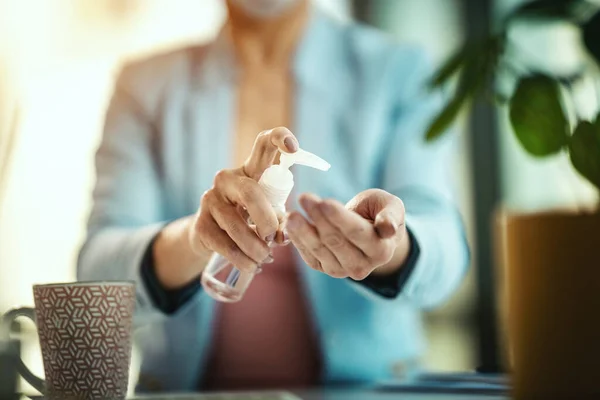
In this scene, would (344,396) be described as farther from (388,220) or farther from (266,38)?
(266,38)

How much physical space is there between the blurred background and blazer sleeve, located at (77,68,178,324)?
41 cm

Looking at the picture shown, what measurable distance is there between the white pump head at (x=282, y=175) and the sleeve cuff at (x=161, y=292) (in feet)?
0.83

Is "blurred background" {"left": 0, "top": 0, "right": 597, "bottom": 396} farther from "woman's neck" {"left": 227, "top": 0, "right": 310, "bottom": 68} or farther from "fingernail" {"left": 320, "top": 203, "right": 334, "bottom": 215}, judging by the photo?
"fingernail" {"left": 320, "top": 203, "right": 334, "bottom": 215}

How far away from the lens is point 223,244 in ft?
1.72

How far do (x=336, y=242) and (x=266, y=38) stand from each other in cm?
83

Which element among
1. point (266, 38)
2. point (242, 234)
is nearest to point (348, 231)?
point (242, 234)

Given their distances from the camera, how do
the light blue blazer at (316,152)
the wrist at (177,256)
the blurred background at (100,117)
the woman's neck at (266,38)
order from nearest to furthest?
1. the wrist at (177,256)
2. the light blue blazer at (316,152)
3. the woman's neck at (266,38)
4. the blurred background at (100,117)

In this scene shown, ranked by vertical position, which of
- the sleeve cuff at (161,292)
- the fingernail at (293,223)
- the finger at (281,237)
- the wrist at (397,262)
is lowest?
the sleeve cuff at (161,292)

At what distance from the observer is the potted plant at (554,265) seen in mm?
376

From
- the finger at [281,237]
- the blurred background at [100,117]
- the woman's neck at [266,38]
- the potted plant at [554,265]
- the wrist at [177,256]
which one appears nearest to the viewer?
the potted plant at [554,265]

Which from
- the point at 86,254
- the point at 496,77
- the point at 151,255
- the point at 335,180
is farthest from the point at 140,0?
the point at 496,77

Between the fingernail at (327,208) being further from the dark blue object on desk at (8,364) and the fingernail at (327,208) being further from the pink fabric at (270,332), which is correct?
the pink fabric at (270,332)

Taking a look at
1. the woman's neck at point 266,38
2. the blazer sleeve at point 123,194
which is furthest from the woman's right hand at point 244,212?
the woman's neck at point 266,38

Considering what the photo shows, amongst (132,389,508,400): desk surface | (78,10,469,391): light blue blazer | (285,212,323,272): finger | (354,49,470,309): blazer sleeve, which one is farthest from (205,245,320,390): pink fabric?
(285,212,323,272): finger
